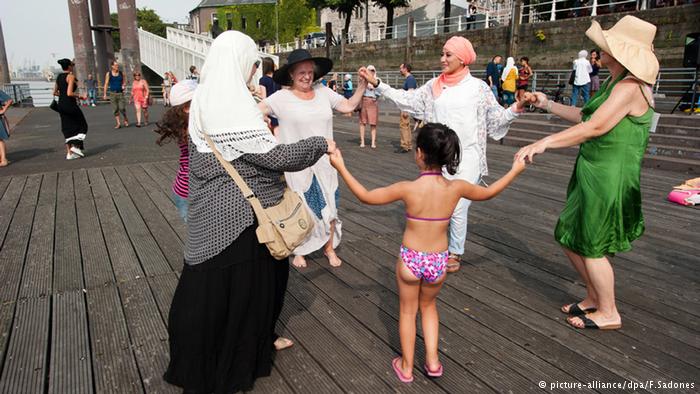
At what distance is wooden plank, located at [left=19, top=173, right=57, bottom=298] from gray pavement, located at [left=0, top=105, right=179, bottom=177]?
2341 mm

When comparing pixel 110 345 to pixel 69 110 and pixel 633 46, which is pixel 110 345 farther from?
pixel 69 110

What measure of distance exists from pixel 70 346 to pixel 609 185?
336 cm

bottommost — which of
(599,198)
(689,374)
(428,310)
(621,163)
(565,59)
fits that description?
(689,374)

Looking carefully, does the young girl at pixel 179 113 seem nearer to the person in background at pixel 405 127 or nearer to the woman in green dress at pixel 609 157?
Answer: the woman in green dress at pixel 609 157

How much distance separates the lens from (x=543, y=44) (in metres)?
20.2

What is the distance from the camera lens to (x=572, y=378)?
2.56 metres

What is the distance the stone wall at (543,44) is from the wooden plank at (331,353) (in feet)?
55.9

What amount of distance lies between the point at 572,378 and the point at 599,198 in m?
1.08

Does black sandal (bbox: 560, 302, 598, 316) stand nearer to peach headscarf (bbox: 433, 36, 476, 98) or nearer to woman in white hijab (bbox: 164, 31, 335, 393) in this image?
peach headscarf (bbox: 433, 36, 476, 98)

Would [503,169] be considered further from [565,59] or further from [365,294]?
[565,59]

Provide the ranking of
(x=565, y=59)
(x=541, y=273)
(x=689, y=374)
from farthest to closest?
(x=565, y=59) → (x=541, y=273) → (x=689, y=374)

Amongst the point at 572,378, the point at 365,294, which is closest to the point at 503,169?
the point at 365,294

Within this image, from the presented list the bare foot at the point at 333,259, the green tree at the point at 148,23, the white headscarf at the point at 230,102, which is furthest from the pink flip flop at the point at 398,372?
the green tree at the point at 148,23

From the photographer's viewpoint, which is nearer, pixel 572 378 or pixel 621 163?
pixel 572 378
